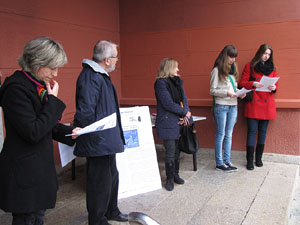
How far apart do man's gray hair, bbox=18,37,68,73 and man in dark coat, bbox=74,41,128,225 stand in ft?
→ 2.25

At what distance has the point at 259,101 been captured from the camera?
15.4 ft

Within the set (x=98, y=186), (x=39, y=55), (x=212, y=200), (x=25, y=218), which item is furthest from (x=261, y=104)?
(x=25, y=218)

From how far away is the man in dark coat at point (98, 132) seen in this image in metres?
2.61

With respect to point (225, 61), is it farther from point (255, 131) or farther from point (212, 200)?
point (212, 200)

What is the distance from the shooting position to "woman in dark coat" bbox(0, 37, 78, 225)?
1.82 meters

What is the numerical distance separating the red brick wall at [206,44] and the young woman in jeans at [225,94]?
714 millimetres

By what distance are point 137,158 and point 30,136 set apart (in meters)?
2.11

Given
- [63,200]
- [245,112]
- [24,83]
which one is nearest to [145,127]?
[63,200]

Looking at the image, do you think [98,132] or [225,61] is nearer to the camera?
[98,132]

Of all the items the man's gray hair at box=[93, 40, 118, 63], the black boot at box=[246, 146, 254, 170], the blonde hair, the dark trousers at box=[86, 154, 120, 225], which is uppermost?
the man's gray hair at box=[93, 40, 118, 63]

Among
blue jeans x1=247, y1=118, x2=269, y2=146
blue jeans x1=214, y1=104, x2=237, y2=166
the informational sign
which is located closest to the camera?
the informational sign

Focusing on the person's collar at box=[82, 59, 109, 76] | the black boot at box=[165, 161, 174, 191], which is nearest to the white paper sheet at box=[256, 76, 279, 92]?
the black boot at box=[165, 161, 174, 191]

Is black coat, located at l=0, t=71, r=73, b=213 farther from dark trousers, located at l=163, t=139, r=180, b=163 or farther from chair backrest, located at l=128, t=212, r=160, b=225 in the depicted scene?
dark trousers, located at l=163, t=139, r=180, b=163

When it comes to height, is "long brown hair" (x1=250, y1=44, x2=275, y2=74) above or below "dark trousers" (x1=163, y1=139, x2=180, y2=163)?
above
